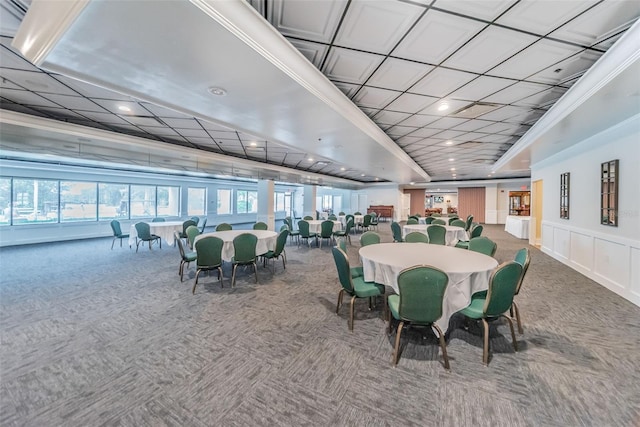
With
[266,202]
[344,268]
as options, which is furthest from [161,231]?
[344,268]

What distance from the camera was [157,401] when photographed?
5.97 ft

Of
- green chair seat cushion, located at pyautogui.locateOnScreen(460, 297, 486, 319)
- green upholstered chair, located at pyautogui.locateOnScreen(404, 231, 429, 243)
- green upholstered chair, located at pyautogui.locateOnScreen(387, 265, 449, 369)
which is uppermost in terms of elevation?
green upholstered chair, located at pyautogui.locateOnScreen(404, 231, 429, 243)

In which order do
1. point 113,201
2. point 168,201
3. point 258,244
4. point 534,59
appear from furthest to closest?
point 168,201
point 113,201
point 258,244
point 534,59

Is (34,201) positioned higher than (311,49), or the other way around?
(311,49)

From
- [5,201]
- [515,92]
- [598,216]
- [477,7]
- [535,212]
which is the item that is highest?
[515,92]

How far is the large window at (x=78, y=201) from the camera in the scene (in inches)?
355

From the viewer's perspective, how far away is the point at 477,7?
184cm

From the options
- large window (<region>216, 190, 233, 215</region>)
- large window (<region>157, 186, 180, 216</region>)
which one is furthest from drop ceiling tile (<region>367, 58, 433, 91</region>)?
large window (<region>216, 190, 233, 215</region>)

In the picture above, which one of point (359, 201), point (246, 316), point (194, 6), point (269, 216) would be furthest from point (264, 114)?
point (359, 201)

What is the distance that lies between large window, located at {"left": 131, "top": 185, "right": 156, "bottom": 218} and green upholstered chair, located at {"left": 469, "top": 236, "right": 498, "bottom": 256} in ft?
41.5

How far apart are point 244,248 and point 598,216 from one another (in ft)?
21.4

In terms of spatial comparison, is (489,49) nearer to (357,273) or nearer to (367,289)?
(367,289)

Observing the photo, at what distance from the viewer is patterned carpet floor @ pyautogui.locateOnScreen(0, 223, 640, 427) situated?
1.72 m

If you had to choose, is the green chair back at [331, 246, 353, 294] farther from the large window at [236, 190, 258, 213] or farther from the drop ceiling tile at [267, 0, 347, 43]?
the large window at [236, 190, 258, 213]
